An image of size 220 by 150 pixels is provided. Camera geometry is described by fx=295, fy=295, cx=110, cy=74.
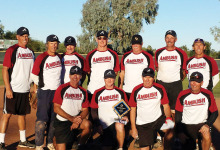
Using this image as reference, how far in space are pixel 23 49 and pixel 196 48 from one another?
3878 mm

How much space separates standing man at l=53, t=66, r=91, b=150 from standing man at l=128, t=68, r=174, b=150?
3.07ft

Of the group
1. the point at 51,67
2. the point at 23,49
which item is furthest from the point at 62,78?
the point at 23,49

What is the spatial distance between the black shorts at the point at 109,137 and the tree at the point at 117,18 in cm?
4347

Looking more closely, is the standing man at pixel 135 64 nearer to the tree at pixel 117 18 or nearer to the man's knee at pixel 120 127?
the man's knee at pixel 120 127

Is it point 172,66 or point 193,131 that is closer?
point 193,131

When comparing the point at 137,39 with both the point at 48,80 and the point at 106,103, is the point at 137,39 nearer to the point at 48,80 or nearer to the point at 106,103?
the point at 106,103

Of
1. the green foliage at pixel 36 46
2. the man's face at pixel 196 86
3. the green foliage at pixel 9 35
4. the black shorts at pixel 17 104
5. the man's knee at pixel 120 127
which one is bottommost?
the man's knee at pixel 120 127

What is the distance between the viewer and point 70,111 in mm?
5543

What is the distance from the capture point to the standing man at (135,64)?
677 cm

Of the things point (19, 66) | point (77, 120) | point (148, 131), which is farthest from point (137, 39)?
point (19, 66)

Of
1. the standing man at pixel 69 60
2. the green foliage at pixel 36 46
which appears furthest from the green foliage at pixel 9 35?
the standing man at pixel 69 60

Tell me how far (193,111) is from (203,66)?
5.06 feet

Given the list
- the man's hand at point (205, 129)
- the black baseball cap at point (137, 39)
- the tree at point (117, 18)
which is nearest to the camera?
the man's hand at point (205, 129)

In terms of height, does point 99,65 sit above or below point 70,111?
above
